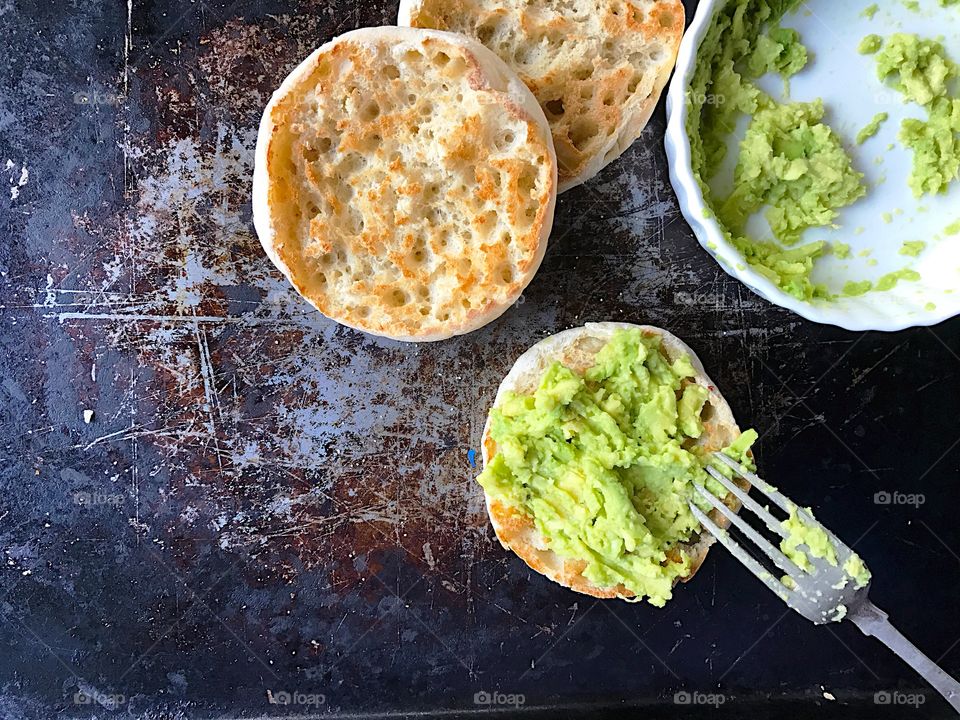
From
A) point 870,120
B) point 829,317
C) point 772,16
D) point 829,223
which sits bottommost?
point 829,317

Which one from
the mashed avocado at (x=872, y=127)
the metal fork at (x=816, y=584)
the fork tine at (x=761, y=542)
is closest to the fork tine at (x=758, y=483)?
the metal fork at (x=816, y=584)

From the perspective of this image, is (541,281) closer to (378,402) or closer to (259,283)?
(378,402)

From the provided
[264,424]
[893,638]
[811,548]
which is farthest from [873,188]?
[264,424]

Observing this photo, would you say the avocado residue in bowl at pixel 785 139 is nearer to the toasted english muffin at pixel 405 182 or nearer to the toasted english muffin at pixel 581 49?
the toasted english muffin at pixel 581 49

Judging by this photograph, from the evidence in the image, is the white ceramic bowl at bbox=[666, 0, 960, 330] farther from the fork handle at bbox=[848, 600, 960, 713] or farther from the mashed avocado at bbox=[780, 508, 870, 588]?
the fork handle at bbox=[848, 600, 960, 713]

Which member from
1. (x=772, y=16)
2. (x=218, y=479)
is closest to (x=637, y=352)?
(x=772, y=16)

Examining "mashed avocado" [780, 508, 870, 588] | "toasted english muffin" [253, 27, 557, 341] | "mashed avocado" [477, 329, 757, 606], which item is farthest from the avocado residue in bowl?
"mashed avocado" [780, 508, 870, 588]
